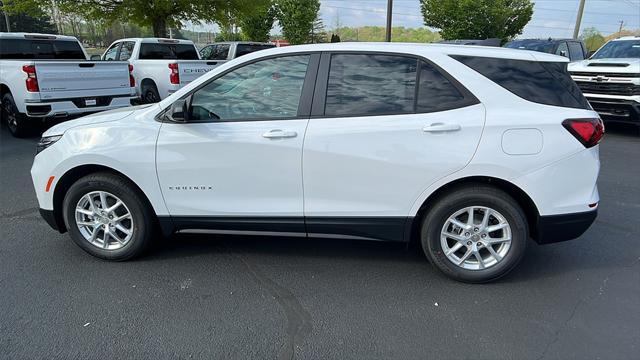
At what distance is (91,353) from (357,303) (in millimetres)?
1667

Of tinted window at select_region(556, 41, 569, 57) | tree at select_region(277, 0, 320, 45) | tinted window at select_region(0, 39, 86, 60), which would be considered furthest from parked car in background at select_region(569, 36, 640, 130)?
tree at select_region(277, 0, 320, 45)

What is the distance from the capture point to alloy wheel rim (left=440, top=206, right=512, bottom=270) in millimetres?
3244

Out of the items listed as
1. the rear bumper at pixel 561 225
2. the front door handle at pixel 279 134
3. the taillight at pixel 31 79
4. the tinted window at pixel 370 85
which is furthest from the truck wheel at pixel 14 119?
the rear bumper at pixel 561 225

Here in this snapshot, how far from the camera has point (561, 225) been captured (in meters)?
3.20

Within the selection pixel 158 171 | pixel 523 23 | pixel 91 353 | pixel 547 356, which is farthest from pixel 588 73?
pixel 523 23

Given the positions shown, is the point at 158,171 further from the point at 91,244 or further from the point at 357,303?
the point at 357,303

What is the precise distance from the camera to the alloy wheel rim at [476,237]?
324 cm

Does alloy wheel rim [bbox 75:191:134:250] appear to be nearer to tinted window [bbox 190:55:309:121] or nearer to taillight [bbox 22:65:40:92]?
tinted window [bbox 190:55:309:121]

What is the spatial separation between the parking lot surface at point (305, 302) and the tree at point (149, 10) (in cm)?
1461

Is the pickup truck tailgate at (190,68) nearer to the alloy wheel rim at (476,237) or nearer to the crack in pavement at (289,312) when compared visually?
the crack in pavement at (289,312)

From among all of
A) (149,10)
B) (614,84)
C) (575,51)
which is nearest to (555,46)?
(575,51)

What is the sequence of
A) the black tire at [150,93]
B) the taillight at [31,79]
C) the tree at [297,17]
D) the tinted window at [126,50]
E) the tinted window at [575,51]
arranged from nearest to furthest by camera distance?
the taillight at [31,79] → the black tire at [150,93] → the tinted window at [126,50] → the tinted window at [575,51] → the tree at [297,17]

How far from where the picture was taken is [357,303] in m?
3.11

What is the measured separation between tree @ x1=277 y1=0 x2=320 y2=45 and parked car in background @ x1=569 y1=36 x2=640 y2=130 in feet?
98.4
